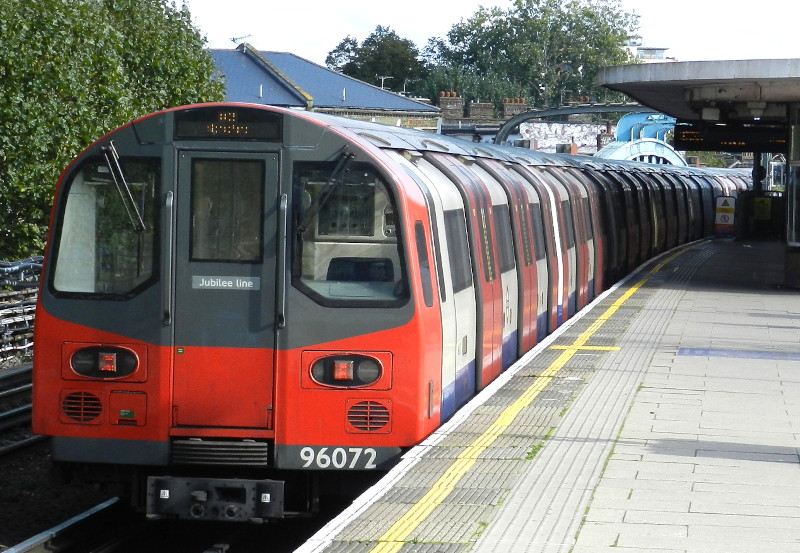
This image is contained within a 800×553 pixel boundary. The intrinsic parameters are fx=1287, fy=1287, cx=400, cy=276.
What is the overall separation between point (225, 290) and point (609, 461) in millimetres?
2628

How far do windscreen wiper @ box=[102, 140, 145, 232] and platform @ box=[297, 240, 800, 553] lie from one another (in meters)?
2.20

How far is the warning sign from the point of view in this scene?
40497 mm

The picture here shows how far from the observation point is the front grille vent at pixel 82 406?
791cm

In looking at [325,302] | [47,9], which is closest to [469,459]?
[325,302]

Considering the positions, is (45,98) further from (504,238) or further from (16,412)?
(504,238)

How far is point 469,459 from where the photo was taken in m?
8.01

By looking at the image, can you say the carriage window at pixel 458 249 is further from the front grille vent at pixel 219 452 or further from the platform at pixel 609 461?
the front grille vent at pixel 219 452

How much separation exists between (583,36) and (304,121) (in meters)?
102

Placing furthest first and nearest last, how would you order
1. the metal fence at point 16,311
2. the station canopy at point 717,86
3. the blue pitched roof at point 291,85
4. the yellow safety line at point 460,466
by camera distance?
the blue pitched roof at point 291,85, the station canopy at point 717,86, the metal fence at point 16,311, the yellow safety line at point 460,466

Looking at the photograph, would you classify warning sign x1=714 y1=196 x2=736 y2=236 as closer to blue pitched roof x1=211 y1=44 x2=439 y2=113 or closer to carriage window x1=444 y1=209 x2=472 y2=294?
blue pitched roof x1=211 y1=44 x2=439 y2=113

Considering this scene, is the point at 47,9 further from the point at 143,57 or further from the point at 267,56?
the point at 267,56

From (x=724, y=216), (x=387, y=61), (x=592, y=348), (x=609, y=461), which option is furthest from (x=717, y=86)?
(x=387, y=61)

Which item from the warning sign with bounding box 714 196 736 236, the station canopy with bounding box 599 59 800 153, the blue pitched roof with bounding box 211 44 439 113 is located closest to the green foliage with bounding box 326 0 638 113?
the blue pitched roof with bounding box 211 44 439 113

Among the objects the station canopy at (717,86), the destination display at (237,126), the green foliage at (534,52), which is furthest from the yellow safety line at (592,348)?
the green foliage at (534,52)
